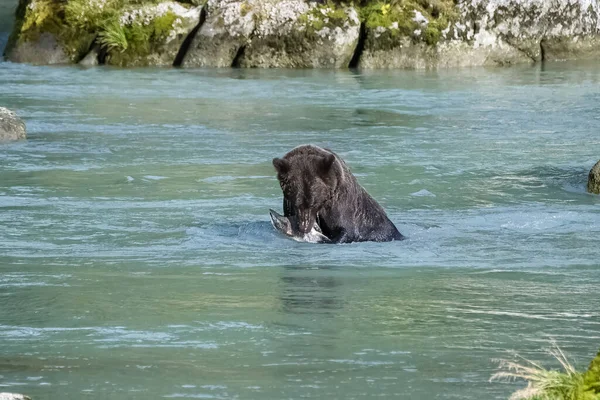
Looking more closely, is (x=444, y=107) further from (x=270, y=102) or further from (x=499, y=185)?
(x=499, y=185)

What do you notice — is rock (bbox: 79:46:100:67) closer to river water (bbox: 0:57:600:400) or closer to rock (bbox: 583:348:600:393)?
river water (bbox: 0:57:600:400)

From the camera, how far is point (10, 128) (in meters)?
15.8

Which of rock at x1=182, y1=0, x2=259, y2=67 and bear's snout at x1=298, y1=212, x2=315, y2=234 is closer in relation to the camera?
bear's snout at x1=298, y1=212, x2=315, y2=234

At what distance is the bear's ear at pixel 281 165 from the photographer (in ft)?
29.0

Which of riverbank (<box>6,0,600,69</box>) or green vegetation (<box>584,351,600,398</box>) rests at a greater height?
riverbank (<box>6,0,600,69</box>)

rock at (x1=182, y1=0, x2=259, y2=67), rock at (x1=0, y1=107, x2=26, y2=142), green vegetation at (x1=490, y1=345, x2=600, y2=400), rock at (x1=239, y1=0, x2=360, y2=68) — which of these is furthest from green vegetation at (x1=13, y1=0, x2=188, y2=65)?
green vegetation at (x1=490, y1=345, x2=600, y2=400)

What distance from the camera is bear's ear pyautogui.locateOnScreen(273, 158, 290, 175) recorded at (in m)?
8.83

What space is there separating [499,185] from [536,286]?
4733mm

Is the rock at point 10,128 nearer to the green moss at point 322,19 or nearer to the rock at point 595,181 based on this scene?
the rock at point 595,181

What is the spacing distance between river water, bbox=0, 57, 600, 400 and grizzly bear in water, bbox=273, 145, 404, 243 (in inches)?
6.5

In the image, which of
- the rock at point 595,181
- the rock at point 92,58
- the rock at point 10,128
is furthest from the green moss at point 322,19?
the rock at point 595,181

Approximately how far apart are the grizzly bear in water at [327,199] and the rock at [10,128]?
743cm

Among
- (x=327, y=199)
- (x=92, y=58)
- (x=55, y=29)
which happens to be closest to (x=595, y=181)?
(x=327, y=199)

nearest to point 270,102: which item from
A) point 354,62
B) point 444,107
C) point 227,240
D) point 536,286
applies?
point 444,107
